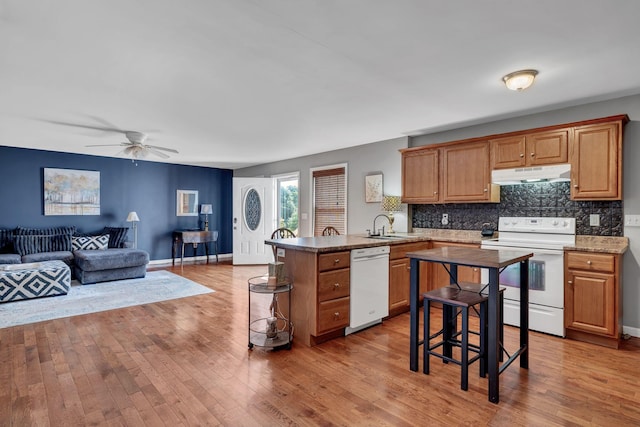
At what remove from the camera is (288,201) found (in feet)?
24.5

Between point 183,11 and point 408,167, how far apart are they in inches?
138

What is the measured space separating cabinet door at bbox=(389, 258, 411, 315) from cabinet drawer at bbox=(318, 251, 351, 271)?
0.73m

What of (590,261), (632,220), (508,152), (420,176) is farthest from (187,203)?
(632,220)

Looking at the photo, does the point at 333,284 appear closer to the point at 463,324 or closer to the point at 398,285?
the point at 398,285

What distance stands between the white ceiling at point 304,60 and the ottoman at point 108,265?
2.22m

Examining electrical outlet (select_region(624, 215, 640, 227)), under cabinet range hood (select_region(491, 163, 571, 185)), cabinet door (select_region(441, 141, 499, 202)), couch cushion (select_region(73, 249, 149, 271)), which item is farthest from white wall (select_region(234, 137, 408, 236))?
couch cushion (select_region(73, 249, 149, 271))

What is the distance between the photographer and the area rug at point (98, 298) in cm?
394

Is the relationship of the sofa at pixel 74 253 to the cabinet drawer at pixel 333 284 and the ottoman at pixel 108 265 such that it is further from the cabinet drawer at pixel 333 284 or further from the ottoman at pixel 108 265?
the cabinet drawer at pixel 333 284

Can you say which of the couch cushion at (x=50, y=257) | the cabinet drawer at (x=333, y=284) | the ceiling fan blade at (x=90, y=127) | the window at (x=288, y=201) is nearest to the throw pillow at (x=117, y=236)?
the couch cushion at (x=50, y=257)

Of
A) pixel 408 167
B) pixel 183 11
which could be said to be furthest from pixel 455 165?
pixel 183 11

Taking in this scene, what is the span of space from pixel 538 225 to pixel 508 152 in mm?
862

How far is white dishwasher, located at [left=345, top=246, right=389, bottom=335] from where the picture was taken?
10.8 ft

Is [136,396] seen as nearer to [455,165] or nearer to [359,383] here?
[359,383]

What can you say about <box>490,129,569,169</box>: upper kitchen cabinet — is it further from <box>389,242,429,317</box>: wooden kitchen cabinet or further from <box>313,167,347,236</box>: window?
<box>313,167,347,236</box>: window
